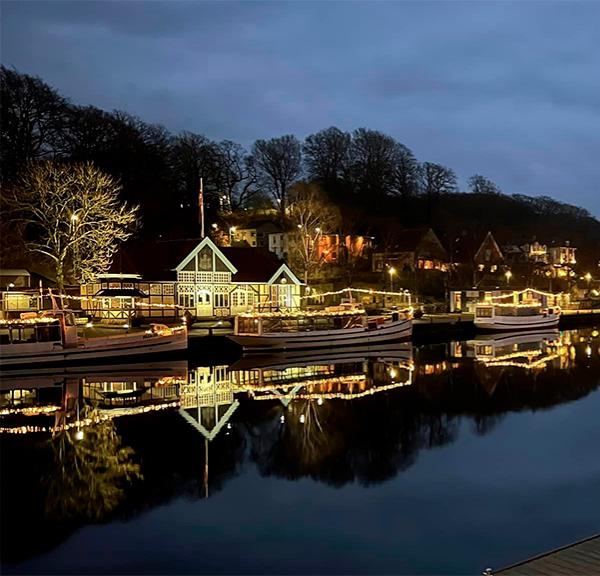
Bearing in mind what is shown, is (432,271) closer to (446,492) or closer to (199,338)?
(199,338)

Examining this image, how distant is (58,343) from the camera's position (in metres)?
29.3

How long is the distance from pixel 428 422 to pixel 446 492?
20.6 feet

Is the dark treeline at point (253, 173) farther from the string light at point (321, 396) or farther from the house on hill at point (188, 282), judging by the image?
the string light at point (321, 396)

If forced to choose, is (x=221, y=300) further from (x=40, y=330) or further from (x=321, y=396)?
(x=321, y=396)

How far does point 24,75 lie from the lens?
183ft

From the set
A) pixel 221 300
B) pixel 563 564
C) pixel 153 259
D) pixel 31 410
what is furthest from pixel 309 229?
pixel 563 564

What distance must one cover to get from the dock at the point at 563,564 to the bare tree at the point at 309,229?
45.6 meters

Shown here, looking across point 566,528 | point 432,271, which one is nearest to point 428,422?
point 566,528

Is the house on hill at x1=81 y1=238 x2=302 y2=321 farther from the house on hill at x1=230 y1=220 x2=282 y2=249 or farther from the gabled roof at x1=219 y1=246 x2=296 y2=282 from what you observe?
the house on hill at x1=230 y1=220 x2=282 y2=249

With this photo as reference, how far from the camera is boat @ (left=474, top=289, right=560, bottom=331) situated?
50875 mm

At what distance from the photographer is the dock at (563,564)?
7516 millimetres

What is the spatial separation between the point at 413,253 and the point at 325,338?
34.2 meters

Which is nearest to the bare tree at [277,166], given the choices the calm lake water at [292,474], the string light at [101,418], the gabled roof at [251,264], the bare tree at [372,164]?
the bare tree at [372,164]

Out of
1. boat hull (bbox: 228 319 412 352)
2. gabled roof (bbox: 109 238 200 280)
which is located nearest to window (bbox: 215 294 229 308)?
gabled roof (bbox: 109 238 200 280)
